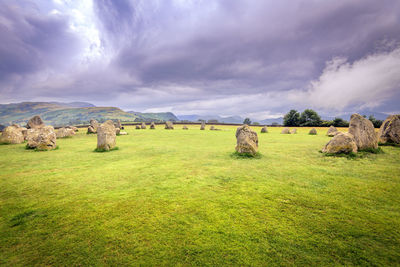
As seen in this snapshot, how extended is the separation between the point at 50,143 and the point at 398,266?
58.6 feet

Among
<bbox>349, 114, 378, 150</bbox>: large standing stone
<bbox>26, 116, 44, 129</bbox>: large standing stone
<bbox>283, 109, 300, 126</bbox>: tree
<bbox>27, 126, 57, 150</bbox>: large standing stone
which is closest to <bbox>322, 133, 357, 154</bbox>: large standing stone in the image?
<bbox>349, 114, 378, 150</bbox>: large standing stone

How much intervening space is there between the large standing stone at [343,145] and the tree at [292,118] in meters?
48.7

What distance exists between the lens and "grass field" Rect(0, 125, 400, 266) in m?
2.74

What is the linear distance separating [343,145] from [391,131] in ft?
22.4

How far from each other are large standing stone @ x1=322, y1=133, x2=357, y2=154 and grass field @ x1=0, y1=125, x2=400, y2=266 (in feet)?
8.40

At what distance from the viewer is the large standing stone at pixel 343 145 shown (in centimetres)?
915

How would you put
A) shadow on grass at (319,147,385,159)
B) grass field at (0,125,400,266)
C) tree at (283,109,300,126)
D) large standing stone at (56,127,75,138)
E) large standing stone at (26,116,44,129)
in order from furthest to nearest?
1. tree at (283,109,300,126)
2. large standing stone at (26,116,44,129)
3. large standing stone at (56,127,75,138)
4. shadow on grass at (319,147,385,159)
5. grass field at (0,125,400,266)

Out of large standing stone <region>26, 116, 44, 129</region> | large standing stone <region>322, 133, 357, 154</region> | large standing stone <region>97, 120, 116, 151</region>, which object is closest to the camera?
large standing stone <region>322, 133, 357, 154</region>

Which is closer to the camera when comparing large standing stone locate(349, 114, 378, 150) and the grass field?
the grass field

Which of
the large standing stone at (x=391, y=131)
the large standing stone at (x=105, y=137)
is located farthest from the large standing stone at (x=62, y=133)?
the large standing stone at (x=391, y=131)

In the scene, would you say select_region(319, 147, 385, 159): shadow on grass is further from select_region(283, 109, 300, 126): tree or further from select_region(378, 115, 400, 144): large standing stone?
select_region(283, 109, 300, 126): tree

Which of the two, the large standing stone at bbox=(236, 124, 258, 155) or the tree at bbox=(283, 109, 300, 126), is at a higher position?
the tree at bbox=(283, 109, 300, 126)

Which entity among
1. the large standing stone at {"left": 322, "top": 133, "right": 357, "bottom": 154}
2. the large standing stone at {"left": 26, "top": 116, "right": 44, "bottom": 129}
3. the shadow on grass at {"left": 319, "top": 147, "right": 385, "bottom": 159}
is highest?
the large standing stone at {"left": 26, "top": 116, "right": 44, "bottom": 129}

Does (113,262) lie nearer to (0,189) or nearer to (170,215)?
(170,215)
